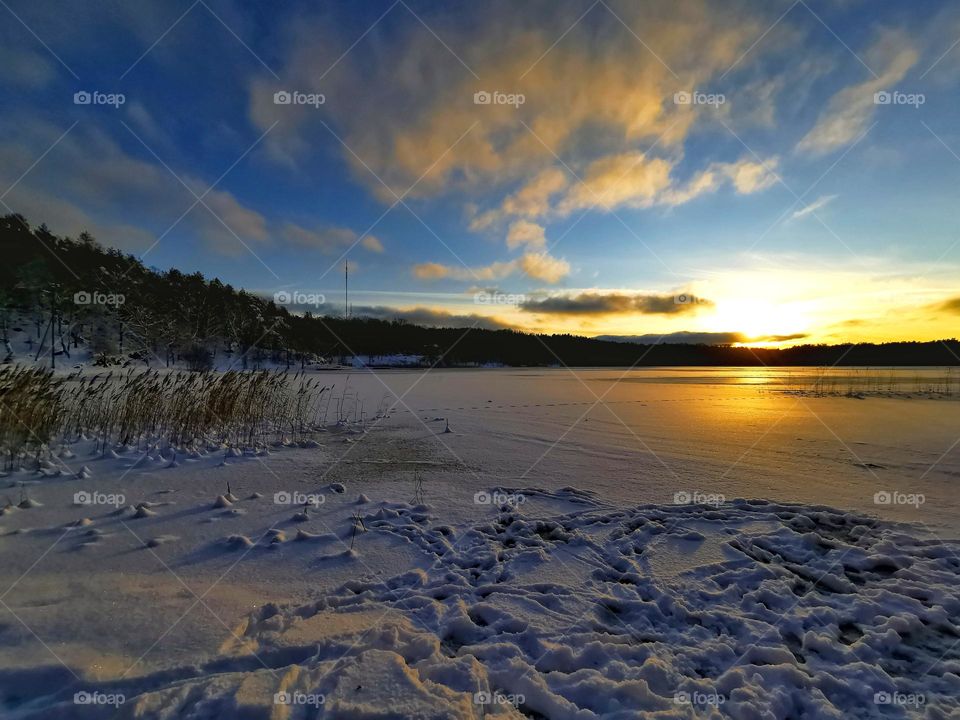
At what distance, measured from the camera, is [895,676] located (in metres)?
3.08

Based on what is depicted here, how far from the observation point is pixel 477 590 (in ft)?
13.7

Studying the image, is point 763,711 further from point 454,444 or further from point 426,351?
point 426,351

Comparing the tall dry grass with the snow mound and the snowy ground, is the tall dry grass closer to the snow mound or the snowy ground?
the snowy ground

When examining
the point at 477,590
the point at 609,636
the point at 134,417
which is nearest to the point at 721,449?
the point at 609,636

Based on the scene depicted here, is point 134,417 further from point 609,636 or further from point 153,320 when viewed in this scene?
point 153,320

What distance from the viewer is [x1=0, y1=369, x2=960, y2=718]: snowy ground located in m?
2.82

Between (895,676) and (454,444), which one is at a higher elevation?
(454,444)

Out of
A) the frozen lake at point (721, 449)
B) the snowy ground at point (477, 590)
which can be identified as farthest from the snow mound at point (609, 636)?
the frozen lake at point (721, 449)

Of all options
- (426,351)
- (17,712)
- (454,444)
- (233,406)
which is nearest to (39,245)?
(426,351)

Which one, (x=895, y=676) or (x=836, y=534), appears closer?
(x=895, y=676)

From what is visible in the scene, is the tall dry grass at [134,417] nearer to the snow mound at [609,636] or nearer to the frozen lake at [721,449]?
the frozen lake at [721,449]

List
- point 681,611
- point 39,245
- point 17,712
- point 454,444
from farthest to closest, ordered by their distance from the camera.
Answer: point 39,245
point 454,444
point 681,611
point 17,712

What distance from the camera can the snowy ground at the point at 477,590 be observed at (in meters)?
2.82

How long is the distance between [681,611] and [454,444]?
755cm
